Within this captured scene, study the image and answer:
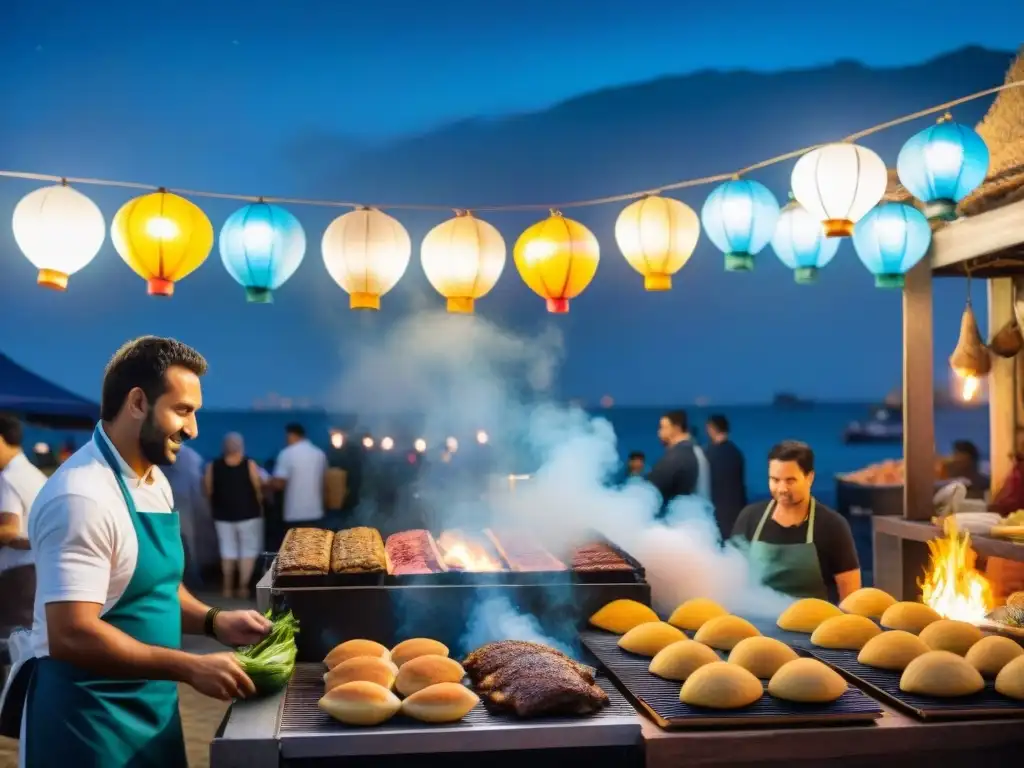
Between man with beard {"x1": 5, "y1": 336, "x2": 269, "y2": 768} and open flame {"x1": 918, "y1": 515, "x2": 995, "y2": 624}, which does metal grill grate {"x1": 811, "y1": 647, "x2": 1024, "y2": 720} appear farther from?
man with beard {"x1": 5, "y1": 336, "x2": 269, "y2": 768}

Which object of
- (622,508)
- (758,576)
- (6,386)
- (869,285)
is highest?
(869,285)

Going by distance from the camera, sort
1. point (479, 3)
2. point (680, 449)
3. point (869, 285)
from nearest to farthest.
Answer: point (680, 449), point (479, 3), point (869, 285)

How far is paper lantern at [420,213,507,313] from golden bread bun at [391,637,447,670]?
2361 millimetres

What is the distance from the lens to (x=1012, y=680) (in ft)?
8.29

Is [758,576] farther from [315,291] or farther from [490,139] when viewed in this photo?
[315,291]

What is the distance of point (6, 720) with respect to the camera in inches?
100

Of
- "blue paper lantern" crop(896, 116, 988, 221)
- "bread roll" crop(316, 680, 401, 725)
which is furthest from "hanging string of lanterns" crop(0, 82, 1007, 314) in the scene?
"bread roll" crop(316, 680, 401, 725)

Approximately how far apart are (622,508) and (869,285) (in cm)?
5177

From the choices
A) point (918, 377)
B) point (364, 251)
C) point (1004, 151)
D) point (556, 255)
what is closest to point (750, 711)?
point (556, 255)

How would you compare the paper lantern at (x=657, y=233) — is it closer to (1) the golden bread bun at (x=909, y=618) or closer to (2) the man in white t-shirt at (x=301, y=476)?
(1) the golden bread bun at (x=909, y=618)

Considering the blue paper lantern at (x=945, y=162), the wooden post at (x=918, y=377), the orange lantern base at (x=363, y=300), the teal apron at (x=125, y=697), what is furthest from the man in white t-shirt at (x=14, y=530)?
the wooden post at (x=918, y=377)

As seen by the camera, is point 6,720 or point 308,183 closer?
point 6,720

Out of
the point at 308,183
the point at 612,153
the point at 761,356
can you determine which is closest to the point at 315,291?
the point at 308,183

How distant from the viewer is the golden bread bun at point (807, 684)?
2434mm
